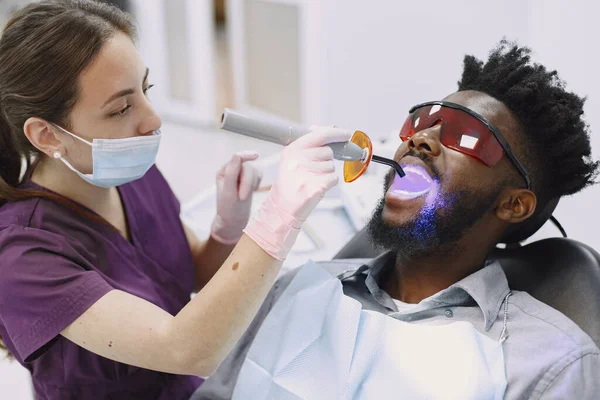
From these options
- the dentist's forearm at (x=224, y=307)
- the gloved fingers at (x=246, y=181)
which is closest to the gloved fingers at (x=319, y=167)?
the dentist's forearm at (x=224, y=307)

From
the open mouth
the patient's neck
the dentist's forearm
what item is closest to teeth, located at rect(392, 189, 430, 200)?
the open mouth

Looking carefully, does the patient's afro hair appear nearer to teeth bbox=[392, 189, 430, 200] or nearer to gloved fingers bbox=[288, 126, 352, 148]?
teeth bbox=[392, 189, 430, 200]

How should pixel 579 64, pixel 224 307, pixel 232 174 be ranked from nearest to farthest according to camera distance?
pixel 224 307
pixel 232 174
pixel 579 64

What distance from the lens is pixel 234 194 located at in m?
1.53

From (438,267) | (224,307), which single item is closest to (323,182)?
(224,307)

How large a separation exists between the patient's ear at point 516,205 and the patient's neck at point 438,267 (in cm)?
8

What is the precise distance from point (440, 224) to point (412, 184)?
0.10 m

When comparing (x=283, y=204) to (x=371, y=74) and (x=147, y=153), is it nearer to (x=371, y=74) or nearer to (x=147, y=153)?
(x=147, y=153)

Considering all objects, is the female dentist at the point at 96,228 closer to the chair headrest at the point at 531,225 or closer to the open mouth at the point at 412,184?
the open mouth at the point at 412,184

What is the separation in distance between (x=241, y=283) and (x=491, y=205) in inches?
21.2

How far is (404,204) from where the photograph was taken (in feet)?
4.21

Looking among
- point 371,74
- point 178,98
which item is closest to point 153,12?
point 178,98

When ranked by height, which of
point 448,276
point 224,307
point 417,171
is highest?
point 417,171

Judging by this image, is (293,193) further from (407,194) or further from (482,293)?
(482,293)
